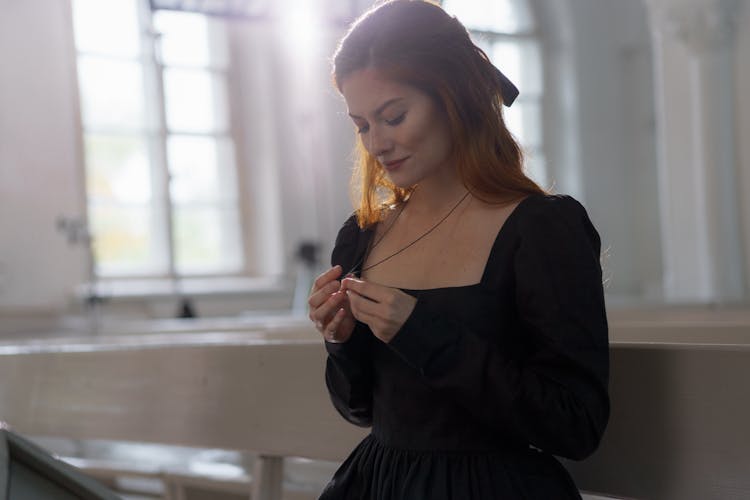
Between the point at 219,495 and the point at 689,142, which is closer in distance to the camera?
the point at 219,495

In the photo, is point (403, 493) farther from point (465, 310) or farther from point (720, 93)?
point (720, 93)

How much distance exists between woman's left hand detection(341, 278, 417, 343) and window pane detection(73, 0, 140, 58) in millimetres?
7330

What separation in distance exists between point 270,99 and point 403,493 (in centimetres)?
788

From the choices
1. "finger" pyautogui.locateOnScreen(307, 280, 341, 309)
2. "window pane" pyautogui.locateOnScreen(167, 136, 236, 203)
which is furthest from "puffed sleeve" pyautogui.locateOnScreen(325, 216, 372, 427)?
"window pane" pyautogui.locateOnScreen(167, 136, 236, 203)

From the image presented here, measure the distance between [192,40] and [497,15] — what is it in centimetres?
381

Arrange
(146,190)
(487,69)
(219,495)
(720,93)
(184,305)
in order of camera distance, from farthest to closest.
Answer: (146,190), (720,93), (184,305), (219,495), (487,69)

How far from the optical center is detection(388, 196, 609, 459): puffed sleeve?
52.4 inches

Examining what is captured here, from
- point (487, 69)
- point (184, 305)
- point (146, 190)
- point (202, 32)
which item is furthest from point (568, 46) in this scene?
point (487, 69)

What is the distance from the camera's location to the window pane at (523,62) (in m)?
11.4

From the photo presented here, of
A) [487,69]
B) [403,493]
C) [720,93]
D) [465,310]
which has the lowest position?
[403,493]

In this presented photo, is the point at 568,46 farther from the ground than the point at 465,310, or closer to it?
farther from the ground

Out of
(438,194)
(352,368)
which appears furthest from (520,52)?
(352,368)

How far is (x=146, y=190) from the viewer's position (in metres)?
8.70

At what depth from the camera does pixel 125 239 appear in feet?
28.0
